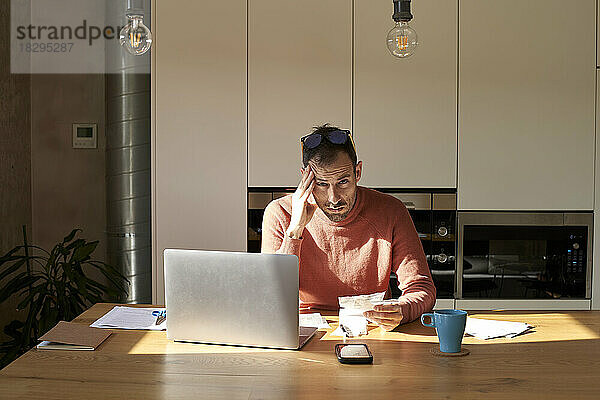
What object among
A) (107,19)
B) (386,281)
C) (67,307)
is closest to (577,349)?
(386,281)

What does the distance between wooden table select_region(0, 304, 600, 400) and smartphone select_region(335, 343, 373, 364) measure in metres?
0.02

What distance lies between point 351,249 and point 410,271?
0.21 m

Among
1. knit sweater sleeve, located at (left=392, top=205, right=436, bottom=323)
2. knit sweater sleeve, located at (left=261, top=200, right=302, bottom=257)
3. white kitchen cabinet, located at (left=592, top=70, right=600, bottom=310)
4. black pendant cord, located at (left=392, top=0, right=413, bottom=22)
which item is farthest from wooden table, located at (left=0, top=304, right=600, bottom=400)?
white kitchen cabinet, located at (left=592, top=70, right=600, bottom=310)

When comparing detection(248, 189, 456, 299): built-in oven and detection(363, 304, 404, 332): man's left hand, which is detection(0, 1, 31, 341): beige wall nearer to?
detection(248, 189, 456, 299): built-in oven

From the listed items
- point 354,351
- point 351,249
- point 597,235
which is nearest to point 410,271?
point 351,249

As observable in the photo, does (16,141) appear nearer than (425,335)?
No

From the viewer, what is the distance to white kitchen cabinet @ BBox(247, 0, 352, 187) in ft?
11.8

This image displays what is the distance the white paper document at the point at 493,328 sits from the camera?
2.05 metres

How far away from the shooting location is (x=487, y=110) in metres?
3.61

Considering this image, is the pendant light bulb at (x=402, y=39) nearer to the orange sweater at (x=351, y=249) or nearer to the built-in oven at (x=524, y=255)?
the orange sweater at (x=351, y=249)

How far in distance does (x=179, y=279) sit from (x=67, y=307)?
1.53 meters

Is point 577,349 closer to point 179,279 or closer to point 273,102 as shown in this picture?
point 179,279

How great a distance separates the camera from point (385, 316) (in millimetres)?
2064

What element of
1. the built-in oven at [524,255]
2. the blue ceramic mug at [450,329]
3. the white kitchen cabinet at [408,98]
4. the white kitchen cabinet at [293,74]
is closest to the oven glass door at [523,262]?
the built-in oven at [524,255]
